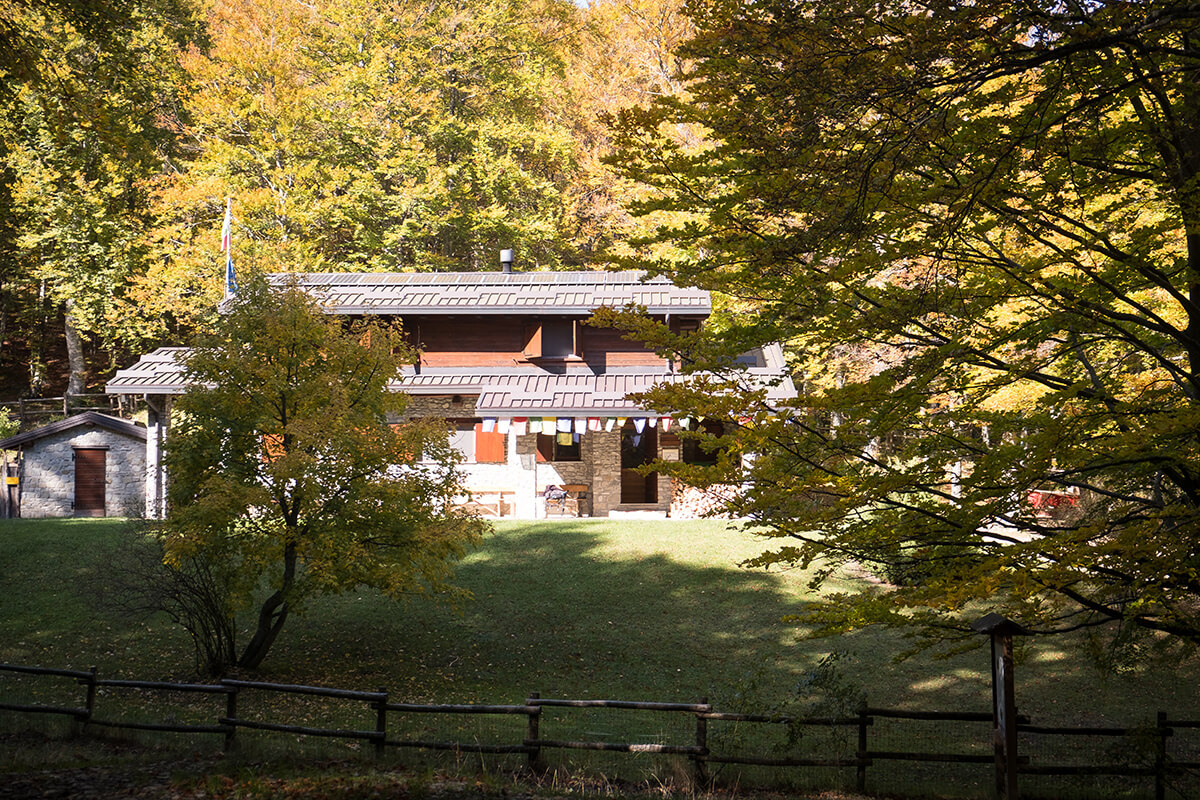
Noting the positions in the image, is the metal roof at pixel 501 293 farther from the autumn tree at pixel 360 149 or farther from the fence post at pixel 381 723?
the fence post at pixel 381 723

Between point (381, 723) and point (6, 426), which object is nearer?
point (381, 723)

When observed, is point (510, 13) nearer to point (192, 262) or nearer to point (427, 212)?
point (427, 212)

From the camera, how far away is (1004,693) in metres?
8.66

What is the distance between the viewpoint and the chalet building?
2445 cm

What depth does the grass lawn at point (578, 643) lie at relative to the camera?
14.1m

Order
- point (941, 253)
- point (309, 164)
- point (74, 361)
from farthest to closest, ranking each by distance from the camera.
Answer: point (74, 361), point (309, 164), point (941, 253)

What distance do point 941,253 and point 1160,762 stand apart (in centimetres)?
580

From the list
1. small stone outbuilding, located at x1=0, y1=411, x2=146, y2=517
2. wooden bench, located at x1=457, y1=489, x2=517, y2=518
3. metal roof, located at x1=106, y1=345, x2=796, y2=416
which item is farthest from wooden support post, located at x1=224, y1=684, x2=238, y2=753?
small stone outbuilding, located at x1=0, y1=411, x2=146, y2=517

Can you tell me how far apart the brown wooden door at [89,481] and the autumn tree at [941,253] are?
2194 cm

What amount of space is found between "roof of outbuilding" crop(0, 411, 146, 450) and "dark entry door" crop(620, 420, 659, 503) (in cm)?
1279

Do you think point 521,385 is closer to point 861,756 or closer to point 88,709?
point 88,709

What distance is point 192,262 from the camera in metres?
34.2

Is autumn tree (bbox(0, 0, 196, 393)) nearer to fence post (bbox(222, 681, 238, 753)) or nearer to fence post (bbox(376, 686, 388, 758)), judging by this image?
fence post (bbox(222, 681, 238, 753))

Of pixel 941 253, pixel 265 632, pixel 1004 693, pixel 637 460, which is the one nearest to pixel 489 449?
pixel 637 460
